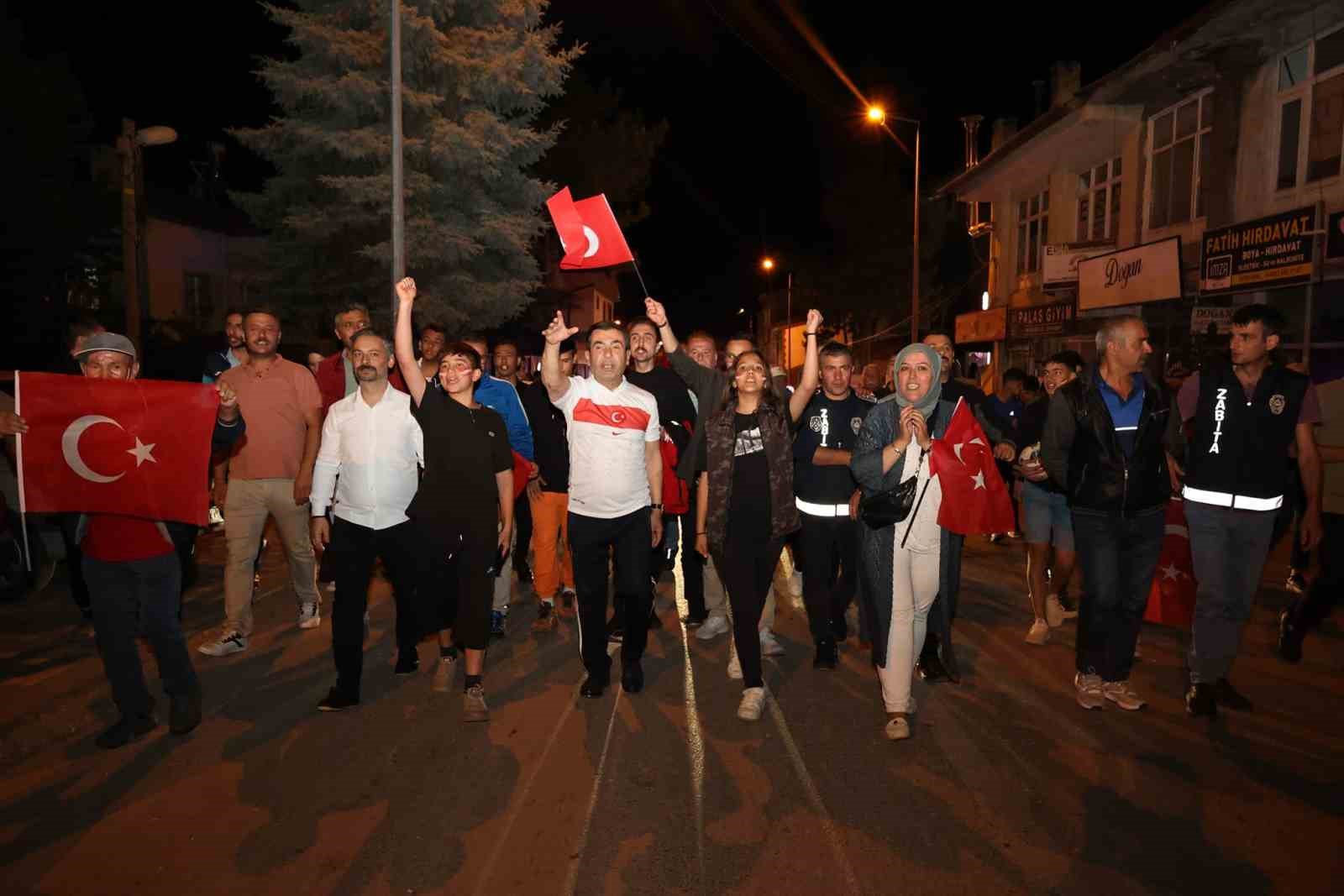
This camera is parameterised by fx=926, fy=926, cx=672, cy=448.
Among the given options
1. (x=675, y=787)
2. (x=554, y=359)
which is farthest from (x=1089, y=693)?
(x=554, y=359)

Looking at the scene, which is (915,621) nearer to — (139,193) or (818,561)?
(818,561)

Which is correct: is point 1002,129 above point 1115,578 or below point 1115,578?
above

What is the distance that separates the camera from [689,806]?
4.14 metres

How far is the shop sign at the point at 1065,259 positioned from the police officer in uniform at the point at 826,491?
1583 centimetres

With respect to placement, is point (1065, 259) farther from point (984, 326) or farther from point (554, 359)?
point (554, 359)

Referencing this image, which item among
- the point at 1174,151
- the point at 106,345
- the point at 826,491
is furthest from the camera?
the point at 1174,151

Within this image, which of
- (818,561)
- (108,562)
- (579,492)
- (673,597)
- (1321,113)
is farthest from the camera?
(1321,113)

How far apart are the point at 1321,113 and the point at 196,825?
1585cm

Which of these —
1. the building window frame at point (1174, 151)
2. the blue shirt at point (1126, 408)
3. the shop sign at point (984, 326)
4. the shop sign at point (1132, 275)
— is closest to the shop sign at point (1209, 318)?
the shop sign at point (1132, 275)

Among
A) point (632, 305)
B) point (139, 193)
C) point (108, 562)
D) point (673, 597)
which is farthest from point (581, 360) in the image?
point (632, 305)

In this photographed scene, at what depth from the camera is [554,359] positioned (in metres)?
5.43

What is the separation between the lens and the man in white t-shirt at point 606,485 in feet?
18.1

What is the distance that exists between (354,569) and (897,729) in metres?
3.16

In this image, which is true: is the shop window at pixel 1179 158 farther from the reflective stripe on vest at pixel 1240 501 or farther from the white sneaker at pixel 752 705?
the white sneaker at pixel 752 705
